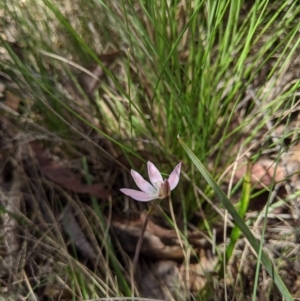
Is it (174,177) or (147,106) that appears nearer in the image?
(174,177)

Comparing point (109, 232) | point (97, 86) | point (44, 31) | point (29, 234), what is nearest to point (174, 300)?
point (109, 232)

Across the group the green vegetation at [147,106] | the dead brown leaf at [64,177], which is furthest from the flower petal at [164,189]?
the dead brown leaf at [64,177]

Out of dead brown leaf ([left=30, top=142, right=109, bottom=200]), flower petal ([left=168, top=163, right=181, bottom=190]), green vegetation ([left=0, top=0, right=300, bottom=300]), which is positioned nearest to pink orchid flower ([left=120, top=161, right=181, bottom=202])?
flower petal ([left=168, top=163, right=181, bottom=190])

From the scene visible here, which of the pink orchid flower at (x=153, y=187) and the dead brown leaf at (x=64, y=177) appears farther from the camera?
the dead brown leaf at (x=64, y=177)

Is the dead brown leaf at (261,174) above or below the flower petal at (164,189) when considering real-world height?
above

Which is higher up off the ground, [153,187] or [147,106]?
[147,106]

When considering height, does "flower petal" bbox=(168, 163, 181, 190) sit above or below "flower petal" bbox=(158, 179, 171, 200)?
above

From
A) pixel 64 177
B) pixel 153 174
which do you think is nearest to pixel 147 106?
pixel 64 177

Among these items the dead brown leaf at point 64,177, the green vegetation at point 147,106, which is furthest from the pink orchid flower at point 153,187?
the dead brown leaf at point 64,177

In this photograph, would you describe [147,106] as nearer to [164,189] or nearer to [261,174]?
[261,174]

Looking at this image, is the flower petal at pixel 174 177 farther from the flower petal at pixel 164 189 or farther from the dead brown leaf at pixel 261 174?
the dead brown leaf at pixel 261 174

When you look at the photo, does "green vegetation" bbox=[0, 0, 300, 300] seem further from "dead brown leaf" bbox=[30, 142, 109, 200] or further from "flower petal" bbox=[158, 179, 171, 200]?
"flower petal" bbox=[158, 179, 171, 200]
